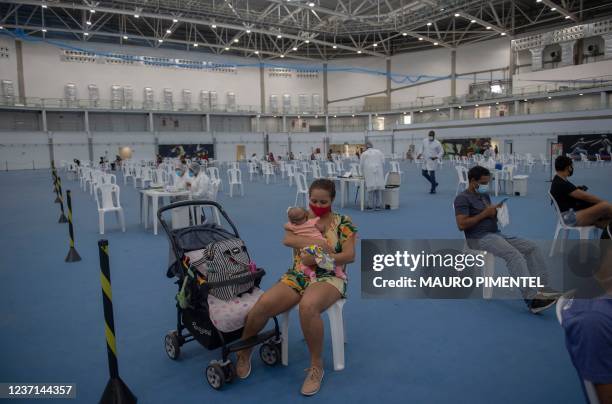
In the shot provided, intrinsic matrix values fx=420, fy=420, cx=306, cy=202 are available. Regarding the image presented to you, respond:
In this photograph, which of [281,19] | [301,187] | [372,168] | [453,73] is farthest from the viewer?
[453,73]

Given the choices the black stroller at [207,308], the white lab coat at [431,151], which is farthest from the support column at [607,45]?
the black stroller at [207,308]

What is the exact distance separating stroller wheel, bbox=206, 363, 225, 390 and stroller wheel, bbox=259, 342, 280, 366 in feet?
1.24

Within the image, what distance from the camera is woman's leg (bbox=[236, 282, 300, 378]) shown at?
8.08 feet

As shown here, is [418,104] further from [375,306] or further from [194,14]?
[375,306]

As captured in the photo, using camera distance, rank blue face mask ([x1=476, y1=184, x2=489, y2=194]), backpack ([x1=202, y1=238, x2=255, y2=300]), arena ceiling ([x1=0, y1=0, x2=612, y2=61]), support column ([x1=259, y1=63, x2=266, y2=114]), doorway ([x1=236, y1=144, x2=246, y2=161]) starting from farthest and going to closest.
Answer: support column ([x1=259, y1=63, x2=266, y2=114]) → doorway ([x1=236, y1=144, x2=246, y2=161]) → arena ceiling ([x1=0, y1=0, x2=612, y2=61]) → blue face mask ([x1=476, y1=184, x2=489, y2=194]) → backpack ([x1=202, y1=238, x2=255, y2=300])

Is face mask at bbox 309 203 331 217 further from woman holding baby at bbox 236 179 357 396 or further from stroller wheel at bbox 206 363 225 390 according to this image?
stroller wheel at bbox 206 363 225 390

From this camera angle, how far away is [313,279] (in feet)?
→ 8.68

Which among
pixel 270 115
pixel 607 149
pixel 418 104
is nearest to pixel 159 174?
pixel 607 149

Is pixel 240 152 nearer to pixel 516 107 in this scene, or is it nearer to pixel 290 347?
pixel 516 107

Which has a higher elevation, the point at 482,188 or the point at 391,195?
the point at 482,188

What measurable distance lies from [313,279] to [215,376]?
812 mm

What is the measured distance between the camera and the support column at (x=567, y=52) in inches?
1198

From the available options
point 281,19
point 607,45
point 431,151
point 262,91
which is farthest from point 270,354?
point 262,91

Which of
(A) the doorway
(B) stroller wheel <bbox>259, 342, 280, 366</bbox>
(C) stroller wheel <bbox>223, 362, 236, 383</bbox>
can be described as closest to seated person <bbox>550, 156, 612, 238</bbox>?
(B) stroller wheel <bbox>259, 342, 280, 366</bbox>
